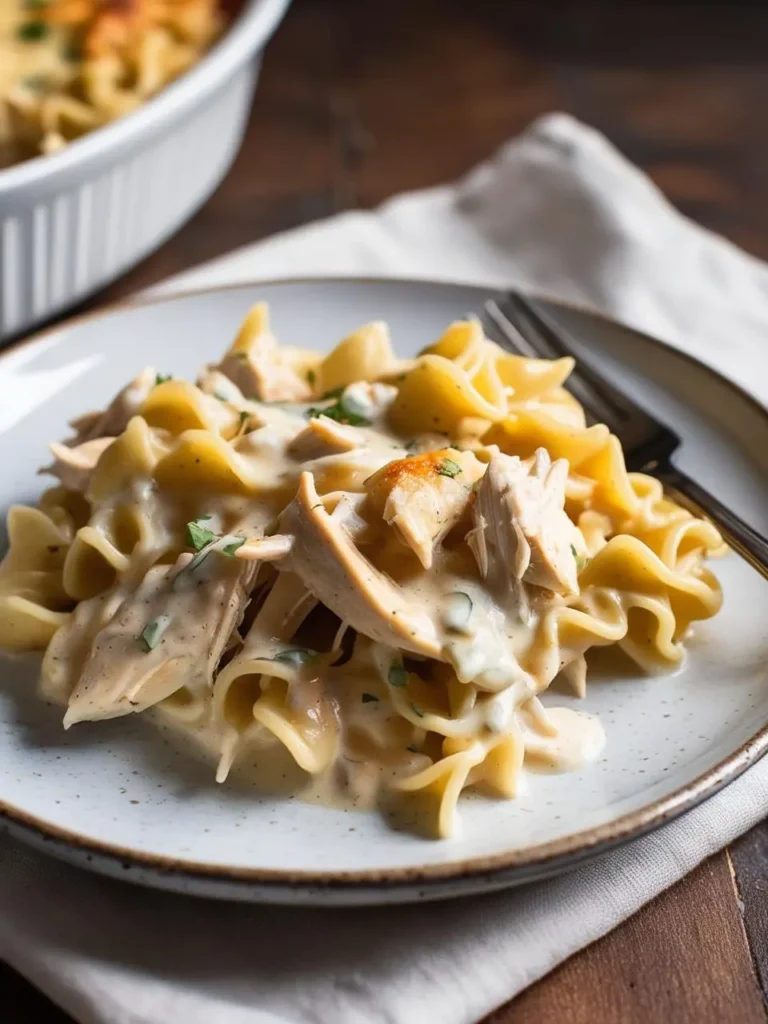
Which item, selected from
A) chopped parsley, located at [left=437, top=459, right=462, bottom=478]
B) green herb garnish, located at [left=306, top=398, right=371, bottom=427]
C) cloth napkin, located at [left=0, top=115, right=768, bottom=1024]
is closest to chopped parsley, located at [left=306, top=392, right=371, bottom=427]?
green herb garnish, located at [left=306, top=398, right=371, bottom=427]

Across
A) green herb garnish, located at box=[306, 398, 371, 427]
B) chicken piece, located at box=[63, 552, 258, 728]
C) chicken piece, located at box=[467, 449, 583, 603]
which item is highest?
chicken piece, located at box=[467, 449, 583, 603]

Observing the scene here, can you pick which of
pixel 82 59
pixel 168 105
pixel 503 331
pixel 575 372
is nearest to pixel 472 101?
pixel 82 59

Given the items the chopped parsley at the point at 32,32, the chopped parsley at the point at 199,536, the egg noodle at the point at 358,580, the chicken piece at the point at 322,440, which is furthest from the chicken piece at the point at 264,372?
the chopped parsley at the point at 32,32

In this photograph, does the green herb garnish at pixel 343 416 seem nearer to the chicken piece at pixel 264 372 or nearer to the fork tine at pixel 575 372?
the chicken piece at pixel 264 372

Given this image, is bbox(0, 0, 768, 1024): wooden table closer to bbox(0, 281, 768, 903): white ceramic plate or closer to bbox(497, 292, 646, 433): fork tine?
bbox(497, 292, 646, 433): fork tine

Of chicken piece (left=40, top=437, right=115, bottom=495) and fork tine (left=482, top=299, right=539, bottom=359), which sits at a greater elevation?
fork tine (left=482, top=299, right=539, bottom=359)

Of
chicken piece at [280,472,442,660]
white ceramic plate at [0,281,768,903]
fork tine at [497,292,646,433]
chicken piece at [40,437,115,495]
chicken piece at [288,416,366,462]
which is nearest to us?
white ceramic plate at [0,281,768,903]

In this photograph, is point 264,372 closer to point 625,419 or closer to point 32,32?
point 625,419
